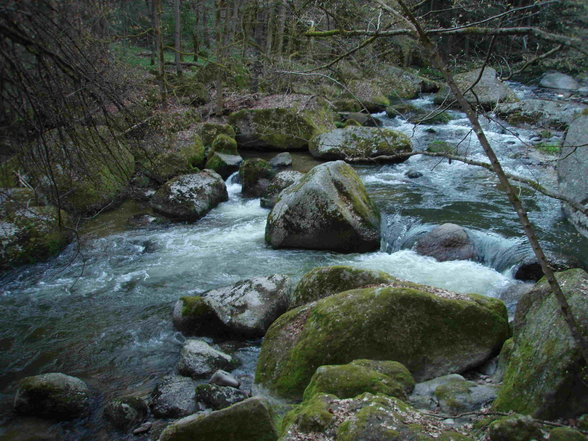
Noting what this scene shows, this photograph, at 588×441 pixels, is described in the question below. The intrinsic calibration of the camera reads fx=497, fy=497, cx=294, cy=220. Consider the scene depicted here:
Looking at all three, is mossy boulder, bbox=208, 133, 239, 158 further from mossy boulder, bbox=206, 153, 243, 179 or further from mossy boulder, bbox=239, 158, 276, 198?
mossy boulder, bbox=239, 158, 276, 198

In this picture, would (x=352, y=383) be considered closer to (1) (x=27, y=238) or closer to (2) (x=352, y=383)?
(2) (x=352, y=383)

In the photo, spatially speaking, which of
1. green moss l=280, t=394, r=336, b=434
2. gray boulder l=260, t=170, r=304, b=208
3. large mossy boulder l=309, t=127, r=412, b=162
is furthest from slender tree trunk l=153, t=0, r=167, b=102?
green moss l=280, t=394, r=336, b=434

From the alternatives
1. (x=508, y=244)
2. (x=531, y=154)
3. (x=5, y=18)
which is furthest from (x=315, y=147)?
(x=5, y=18)

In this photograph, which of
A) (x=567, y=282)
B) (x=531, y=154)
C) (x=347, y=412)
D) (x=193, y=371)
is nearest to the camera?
(x=347, y=412)

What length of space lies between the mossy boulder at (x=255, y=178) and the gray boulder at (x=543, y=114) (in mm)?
8374

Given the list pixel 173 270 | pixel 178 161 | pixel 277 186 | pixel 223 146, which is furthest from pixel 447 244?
pixel 223 146

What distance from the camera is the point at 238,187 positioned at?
1339 cm

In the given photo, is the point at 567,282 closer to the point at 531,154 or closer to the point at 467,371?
the point at 467,371

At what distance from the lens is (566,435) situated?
296 centimetres

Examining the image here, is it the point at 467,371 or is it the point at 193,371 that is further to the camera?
the point at 193,371

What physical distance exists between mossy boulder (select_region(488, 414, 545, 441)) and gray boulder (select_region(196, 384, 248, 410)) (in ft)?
10.1

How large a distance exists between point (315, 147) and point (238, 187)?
3040 millimetres

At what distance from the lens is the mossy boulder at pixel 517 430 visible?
3035mm

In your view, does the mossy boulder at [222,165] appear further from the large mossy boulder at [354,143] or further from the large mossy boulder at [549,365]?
the large mossy boulder at [549,365]
